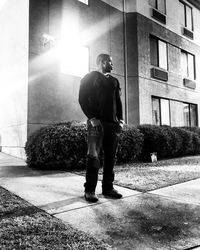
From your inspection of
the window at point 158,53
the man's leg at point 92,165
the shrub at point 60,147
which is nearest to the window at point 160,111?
the window at point 158,53

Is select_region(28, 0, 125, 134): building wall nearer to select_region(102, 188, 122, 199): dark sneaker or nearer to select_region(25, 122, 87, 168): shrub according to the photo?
select_region(25, 122, 87, 168): shrub

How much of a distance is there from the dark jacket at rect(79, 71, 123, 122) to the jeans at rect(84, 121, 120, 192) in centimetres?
14

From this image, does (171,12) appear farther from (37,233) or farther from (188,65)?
(37,233)

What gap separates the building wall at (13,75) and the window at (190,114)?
9248 millimetres

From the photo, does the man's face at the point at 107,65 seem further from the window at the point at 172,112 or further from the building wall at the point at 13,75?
the window at the point at 172,112

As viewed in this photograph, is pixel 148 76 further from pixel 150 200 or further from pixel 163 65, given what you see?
pixel 150 200

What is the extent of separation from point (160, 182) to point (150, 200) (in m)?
1.22

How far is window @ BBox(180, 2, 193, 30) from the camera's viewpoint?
14602 mm

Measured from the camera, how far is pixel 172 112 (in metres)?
13.0

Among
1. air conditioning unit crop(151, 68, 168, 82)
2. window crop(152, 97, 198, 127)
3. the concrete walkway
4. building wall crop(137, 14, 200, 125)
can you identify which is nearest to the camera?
the concrete walkway

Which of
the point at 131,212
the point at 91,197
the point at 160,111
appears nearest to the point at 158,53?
the point at 160,111

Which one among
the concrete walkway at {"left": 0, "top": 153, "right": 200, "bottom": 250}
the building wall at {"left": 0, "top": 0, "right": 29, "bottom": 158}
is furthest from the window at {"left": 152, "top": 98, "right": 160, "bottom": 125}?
the concrete walkway at {"left": 0, "top": 153, "right": 200, "bottom": 250}

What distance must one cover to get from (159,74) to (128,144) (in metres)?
6.20

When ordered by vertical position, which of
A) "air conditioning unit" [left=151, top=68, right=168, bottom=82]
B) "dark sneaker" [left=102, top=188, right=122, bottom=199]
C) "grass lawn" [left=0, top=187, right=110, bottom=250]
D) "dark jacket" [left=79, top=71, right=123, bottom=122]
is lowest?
"grass lawn" [left=0, top=187, right=110, bottom=250]
